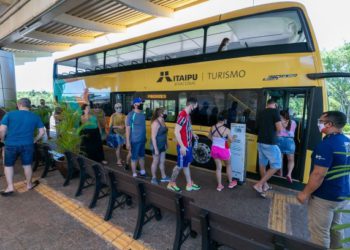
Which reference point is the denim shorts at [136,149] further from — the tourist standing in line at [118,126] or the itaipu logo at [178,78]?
the itaipu logo at [178,78]

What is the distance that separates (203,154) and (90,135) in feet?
9.15

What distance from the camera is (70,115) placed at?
464 centimetres

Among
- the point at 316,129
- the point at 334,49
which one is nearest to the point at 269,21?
the point at 316,129

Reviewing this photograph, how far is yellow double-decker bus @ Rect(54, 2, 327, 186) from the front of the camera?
12.9 feet

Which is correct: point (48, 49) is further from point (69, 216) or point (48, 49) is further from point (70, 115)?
point (69, 216)

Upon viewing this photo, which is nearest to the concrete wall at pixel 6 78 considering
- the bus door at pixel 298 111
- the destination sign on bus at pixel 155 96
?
the destination sign on bus at pixel 155 96

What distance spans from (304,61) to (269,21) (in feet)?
3.51

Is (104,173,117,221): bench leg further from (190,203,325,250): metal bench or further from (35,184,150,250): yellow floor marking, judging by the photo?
(190,203,325,250): metal bench

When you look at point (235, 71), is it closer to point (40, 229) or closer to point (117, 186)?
point (117, 186)

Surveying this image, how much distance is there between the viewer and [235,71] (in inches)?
183

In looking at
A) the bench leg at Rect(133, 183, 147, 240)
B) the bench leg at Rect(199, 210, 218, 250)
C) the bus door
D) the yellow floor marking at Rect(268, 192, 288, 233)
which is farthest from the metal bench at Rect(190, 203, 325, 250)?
the bus door

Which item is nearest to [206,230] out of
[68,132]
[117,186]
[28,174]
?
[117,186]

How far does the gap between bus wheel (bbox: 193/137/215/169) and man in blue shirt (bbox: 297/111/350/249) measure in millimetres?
3193

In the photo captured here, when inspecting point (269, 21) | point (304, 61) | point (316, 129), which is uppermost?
point (269, 21)
